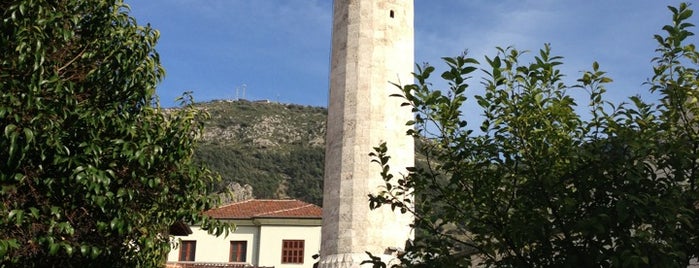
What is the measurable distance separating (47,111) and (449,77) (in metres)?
4.59

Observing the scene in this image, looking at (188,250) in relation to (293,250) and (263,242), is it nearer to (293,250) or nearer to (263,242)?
(263,242)

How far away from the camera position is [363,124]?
720 inches

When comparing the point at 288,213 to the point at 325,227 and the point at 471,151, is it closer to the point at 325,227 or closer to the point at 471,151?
the point at 325,227

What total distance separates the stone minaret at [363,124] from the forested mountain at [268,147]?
66470mm

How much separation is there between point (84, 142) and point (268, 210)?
120 feet

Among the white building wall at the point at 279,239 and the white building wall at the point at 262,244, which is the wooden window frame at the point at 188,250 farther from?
the white building wall at the point at 279,239

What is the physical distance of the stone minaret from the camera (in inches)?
703

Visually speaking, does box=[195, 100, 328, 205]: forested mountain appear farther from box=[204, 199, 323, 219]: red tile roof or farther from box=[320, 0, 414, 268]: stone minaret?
box=[320, 0, 414, 268]: stone minaret

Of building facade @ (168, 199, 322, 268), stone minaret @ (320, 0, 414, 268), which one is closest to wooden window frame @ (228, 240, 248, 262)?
building facade @ (168, 199, 322, 268)

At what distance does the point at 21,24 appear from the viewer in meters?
8.82

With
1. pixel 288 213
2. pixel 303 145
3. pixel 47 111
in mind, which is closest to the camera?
pixel 47 111

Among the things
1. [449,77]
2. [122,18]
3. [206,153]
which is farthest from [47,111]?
[206,153]

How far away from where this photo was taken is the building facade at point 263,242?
43.7 metres

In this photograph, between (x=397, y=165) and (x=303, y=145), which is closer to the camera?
(x=397, y=165)
